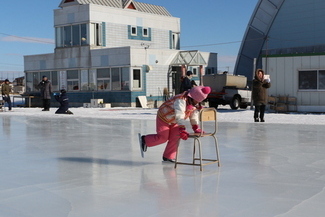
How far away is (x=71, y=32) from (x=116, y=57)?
4.88m

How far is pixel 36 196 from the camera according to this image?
5.98 meters

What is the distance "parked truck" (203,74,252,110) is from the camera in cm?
2753

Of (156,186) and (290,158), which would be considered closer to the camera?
(156,186)

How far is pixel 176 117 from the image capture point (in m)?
7.54

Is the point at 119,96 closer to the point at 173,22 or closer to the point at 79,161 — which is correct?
the point at 173,22

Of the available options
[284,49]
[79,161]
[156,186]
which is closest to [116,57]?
[284,49]

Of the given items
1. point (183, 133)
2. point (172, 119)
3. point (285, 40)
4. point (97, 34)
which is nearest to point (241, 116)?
point (172, 119)

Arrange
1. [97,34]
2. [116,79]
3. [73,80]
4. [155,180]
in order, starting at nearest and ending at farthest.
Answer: [155,180] → [116,79] → [97,34] → [73,80]

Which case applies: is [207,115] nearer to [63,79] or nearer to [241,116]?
[241,116]

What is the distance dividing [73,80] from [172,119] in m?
29.7

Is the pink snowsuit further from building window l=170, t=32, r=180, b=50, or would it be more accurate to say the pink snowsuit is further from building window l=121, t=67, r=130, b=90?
building window l=170, t=32, r=180, b=50

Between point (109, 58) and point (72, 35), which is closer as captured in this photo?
point (109, 58)

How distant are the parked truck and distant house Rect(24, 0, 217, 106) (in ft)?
17.1

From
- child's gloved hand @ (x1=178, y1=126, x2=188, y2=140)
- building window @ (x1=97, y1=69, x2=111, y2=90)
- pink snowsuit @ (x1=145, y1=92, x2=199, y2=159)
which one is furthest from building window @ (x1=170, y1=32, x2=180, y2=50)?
child's gloved hand @ (x1=178, y1=126, x2=188, y2=140)
